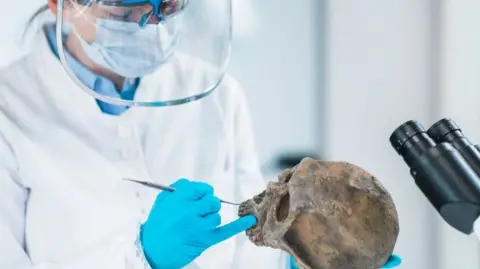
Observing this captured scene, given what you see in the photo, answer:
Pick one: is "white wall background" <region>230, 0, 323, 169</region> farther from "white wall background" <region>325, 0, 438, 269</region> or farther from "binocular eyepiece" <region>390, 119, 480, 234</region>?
"binocular eyepiece" <region>390, 119, 480, 234</region>

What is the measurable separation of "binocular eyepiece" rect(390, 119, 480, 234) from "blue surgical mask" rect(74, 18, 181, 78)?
1.56 feet

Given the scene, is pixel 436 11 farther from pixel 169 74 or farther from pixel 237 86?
pixel 169 74

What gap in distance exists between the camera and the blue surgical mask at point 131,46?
1.02 m

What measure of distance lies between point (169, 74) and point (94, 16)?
9.9 inches

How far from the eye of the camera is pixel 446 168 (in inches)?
28.6

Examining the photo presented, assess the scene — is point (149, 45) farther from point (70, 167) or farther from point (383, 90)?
point (383, 90)

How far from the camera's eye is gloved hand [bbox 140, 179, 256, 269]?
86 centimetres

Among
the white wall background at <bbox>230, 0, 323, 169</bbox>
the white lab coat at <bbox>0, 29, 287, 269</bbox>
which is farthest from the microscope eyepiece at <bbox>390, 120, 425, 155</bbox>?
the white wall background at <bbox>230, 0, 323, 169</bbox>

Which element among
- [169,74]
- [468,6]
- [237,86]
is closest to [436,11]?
[468,6]

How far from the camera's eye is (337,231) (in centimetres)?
71

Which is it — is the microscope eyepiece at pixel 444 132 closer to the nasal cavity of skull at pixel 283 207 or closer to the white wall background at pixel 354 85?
the nasal cavity of skull at pixel 283 207

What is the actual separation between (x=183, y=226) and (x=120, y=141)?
1.07ft

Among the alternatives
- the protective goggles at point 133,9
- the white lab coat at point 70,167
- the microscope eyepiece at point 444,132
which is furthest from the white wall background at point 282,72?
the microscope eyepiece at point 444,132

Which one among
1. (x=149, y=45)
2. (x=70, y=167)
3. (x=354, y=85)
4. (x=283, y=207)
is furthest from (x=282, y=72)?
(x=283, y=207)
